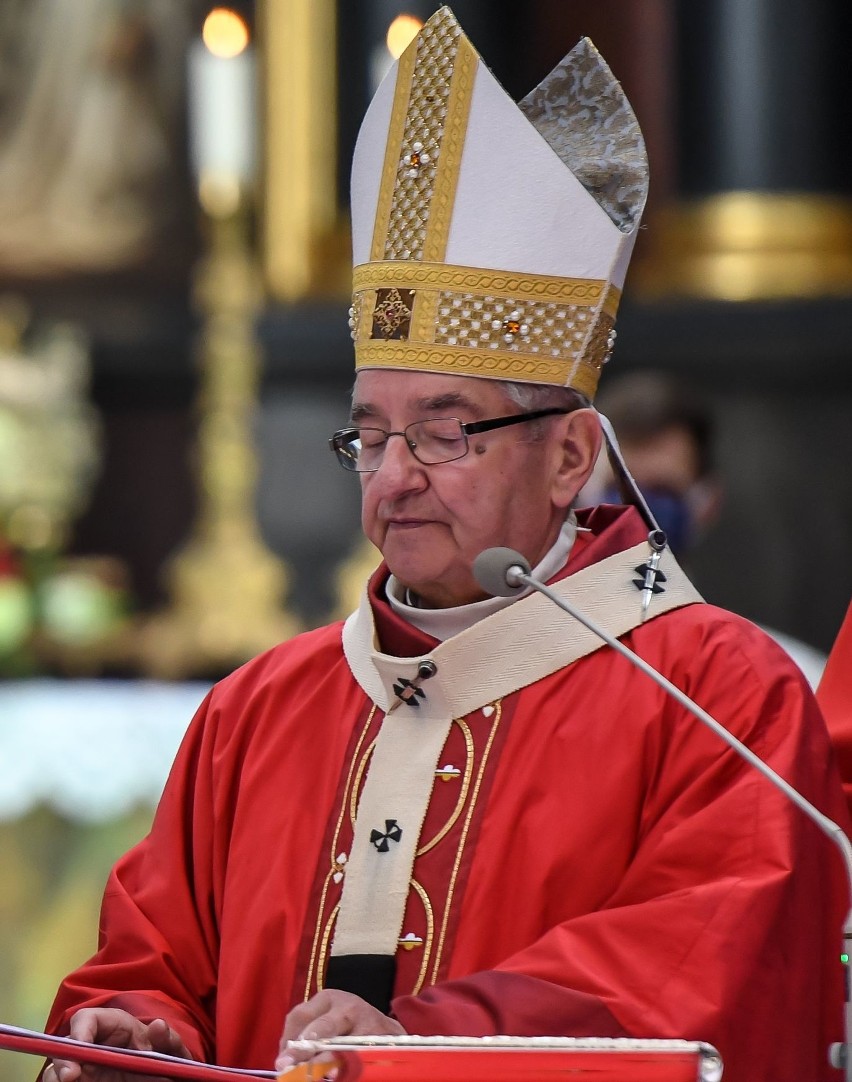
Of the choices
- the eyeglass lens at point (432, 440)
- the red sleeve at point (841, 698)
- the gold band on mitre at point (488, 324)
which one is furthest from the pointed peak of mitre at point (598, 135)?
the red sleeve at point (841, 698)

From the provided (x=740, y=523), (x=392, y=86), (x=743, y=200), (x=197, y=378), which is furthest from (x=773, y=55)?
(x=392, y=86)

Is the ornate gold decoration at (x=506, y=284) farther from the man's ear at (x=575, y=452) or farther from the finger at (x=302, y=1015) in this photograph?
the finger at (x=302, y=1015)

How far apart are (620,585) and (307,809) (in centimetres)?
52

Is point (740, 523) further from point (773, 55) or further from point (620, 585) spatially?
point (620, 585)

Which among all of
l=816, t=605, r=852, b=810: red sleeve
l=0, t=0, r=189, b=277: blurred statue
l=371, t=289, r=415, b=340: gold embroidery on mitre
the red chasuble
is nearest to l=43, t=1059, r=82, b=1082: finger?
the red chasuble

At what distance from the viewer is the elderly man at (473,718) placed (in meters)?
2.56

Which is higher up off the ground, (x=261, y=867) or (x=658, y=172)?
(x=658, y=172)

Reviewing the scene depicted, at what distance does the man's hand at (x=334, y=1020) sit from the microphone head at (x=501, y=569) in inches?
19.6

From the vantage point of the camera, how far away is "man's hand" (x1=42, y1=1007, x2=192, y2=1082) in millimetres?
2531

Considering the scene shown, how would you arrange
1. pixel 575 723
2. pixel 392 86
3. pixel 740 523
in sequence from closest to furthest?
pixel 575 723
pixel 392 86
pixel 740 523

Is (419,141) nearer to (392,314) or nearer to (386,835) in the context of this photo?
(392,314)

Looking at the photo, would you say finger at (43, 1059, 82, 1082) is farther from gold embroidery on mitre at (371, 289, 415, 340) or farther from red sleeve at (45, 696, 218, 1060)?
gold embroidery on mitre at (371, 289, 415, 340)

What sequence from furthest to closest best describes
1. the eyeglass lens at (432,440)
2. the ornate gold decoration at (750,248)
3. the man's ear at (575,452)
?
the ornate gold decoration at (750,248), the man's ear at (575,452), the eyeglass lens at (432,440)

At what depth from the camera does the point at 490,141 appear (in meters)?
2.85
